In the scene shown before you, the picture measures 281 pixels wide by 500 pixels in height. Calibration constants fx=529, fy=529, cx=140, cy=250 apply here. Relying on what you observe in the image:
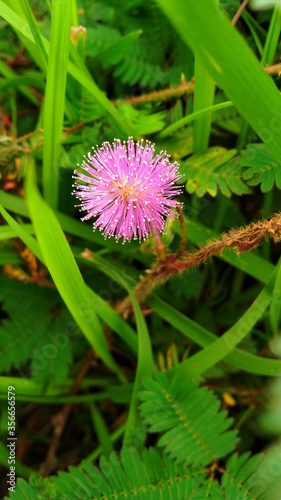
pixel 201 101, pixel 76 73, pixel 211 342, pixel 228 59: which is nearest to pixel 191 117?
pixel 201 101

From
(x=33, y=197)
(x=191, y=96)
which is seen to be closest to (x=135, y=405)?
(x=33, y=197)

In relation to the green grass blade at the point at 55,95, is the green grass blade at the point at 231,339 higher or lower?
lower

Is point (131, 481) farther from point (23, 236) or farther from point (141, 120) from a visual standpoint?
point (141, 120)

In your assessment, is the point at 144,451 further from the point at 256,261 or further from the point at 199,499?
the point at 256,261

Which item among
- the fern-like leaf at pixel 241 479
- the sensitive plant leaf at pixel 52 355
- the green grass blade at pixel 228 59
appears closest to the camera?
the green grass blade at pixel 228 59

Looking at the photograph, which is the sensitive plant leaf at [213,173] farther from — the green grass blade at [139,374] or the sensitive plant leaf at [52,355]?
the sensitive plant leaf at [52,355]

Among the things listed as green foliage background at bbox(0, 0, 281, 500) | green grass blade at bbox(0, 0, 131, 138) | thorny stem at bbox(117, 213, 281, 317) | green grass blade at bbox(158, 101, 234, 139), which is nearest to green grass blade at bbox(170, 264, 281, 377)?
green foliage background at bbox(0, 0, 281, 500)

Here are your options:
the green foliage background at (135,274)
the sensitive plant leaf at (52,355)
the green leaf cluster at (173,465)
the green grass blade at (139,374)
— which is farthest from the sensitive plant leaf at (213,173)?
the sensitive plant leaf at (52,355)
